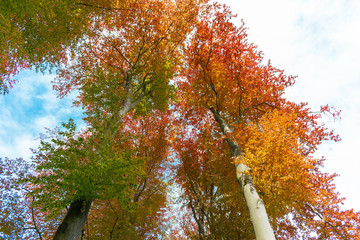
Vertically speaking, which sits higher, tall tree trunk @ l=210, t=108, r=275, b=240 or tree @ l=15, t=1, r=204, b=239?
tree @ l=15, t=1, r=204, b=239

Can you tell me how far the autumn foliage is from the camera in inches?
190

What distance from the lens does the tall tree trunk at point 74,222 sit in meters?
4.18

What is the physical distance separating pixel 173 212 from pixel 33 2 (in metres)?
13.7

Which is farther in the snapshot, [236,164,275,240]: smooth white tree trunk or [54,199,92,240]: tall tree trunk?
[236,164,275,240]: smooth white tree trunk

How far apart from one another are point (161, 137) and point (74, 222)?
8.17m

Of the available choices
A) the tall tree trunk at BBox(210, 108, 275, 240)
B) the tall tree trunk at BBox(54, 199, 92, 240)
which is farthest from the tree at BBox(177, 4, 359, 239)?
the tall tree trunk at BBox(54, 199, 92, 240)

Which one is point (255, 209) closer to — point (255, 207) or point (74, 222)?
point (255, 207)

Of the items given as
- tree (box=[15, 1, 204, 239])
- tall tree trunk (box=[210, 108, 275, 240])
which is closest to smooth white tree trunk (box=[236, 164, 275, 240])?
tall tree trunk (box=[210, 108, 275, 240])

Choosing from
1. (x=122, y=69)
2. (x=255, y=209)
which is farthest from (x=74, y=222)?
(x=122, y=69)

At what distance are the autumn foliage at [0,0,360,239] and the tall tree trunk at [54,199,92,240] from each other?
0.49 feet

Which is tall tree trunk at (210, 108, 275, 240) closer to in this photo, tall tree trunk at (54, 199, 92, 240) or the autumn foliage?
the autumn foliage

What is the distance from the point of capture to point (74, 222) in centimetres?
443

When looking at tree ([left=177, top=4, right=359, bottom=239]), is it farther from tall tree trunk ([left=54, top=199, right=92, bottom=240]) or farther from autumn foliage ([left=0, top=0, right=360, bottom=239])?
tall tree trunk ([left=54, top=199, right=92, bottom=240])

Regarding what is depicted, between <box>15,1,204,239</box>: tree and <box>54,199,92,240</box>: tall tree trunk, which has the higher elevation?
<box>15,1,204,239</box>: tree
